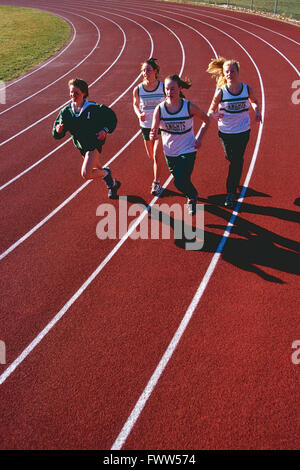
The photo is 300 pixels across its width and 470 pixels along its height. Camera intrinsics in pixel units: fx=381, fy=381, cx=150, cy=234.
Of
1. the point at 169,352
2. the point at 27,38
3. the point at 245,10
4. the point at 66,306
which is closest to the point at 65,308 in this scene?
the point at 66,306

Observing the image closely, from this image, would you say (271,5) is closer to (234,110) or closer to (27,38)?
(27,38)

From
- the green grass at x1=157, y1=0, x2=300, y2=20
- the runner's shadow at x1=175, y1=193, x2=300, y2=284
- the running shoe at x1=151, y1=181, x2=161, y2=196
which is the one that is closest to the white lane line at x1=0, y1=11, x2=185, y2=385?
the running shoe at x1=151, y1=181, x2=161, y2=196

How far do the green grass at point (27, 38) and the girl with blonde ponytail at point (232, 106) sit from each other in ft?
38.6

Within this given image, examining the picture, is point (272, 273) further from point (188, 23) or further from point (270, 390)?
point (188, 23)

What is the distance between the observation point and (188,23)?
2159 cm

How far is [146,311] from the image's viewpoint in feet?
14.2

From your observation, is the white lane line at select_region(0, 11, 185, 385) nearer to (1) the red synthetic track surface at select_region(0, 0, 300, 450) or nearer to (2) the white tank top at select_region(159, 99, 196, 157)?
(1) the red synthetic track surface at select_region(0, 0, 300, 450)

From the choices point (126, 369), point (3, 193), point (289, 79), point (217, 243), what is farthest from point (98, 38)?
point (126, 369)

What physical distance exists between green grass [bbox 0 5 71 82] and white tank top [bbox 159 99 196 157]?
1163cm

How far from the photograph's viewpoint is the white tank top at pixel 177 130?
5059 mm

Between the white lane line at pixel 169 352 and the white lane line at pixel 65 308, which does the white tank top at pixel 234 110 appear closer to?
the white lane line at pixel 169 352

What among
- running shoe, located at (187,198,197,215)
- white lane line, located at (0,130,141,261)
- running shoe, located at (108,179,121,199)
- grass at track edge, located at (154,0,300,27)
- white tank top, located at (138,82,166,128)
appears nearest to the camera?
white lane line, located at (0,130,141,261)

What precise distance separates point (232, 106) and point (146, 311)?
3.02 metres

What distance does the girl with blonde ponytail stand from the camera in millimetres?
5140
